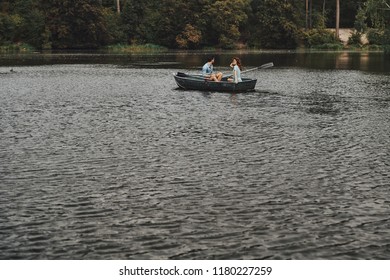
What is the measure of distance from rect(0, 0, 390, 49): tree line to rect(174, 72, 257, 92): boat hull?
71.8 metres

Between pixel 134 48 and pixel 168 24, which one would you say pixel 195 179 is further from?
pixel 168 24

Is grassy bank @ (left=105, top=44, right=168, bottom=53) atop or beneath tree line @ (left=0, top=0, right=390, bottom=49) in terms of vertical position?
beneath

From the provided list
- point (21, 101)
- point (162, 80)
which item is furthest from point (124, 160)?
point (162, 80)

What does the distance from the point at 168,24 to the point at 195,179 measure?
10093 centimetres

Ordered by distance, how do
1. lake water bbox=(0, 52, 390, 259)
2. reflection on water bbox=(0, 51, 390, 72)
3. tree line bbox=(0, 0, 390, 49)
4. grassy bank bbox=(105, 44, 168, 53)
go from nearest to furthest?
lake water bbox=(0, 52, 390, 259)
reflection on water bbox=(0, 51, 390, 72)
tree line bbox=(0, 0, 390, 49)
grassy bank bbox=(105, 44, 168, 53)

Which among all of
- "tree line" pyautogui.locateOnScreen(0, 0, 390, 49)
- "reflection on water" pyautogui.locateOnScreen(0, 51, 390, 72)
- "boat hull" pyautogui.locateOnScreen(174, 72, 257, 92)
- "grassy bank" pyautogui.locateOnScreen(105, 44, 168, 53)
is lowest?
"boat hull" pyautogui.locateOnScreen(174, 72, 257, 92)

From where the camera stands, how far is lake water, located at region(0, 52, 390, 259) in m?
13.2

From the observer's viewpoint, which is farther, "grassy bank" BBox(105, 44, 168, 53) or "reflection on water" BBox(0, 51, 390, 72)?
"grassy bank" BBox(105, 44, 168, 53)

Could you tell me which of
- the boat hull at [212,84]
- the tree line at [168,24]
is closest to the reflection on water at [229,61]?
the tree line at [168,24]

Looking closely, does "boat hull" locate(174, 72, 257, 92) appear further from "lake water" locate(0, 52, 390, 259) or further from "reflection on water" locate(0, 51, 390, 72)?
"reflection on water" locate(0, 51, 390, 72)

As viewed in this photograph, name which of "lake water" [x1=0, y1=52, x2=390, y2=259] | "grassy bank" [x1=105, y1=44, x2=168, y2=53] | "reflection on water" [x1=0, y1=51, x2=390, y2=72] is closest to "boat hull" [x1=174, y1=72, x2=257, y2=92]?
"lake water" [x1=0, y1=52, x2=390, y2=259]

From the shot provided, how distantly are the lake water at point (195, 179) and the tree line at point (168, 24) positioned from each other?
79536mm

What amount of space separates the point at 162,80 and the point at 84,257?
42.2 meters
